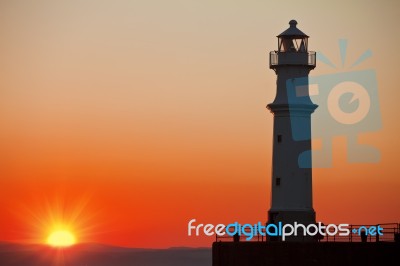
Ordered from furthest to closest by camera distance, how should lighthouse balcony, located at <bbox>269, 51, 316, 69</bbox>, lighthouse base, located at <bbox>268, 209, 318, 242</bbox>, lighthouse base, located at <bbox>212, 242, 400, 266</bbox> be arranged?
lighthouse balcony, located at <bbox>269, 51, 316, 69</bbox> < lighthouse base, located at <bbox>268, 209, 318, 242</bbox> < lighthouse base, located at <bbox>212, 242, 400, 266</bbox>

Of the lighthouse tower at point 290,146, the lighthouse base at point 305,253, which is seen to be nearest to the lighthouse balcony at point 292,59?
the lighthouse tower at point 290,146

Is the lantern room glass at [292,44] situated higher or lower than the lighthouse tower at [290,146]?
higher

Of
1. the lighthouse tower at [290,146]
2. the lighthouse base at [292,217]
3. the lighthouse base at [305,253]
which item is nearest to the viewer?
the lighthouse base at [305,253]

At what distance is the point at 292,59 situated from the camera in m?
98.7

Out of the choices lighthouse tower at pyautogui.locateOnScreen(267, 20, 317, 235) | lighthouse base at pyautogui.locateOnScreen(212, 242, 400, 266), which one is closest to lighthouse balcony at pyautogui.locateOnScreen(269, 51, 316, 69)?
lighthouse tower at pyautogui.locateOnScreen(267, 20, 317, 235)

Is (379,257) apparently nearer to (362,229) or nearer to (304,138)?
(362,229)

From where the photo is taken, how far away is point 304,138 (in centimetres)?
9775

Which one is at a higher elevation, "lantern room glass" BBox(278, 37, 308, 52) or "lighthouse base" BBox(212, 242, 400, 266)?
"lantern room glass" BBox(278, 37, 308, 52)

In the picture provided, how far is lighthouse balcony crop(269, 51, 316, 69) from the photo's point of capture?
98500mm

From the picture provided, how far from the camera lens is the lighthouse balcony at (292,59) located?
98500 mm

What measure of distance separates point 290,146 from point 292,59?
16.6 feet

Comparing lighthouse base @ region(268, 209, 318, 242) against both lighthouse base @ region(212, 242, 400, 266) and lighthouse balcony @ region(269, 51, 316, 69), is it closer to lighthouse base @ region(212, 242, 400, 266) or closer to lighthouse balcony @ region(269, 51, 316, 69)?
lighthouse base @ region(212, 242, 400, 266)

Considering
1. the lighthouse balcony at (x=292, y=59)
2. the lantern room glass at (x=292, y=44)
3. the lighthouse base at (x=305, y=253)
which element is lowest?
the lighthouse base at (x=305, y=253)

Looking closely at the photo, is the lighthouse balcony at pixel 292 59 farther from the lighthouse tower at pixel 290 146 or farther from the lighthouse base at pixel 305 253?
the lighthouse base at pixel 305 253
